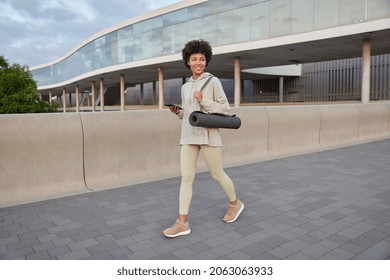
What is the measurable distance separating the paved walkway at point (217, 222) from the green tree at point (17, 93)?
73.2 feet

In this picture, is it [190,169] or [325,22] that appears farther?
[325,22]

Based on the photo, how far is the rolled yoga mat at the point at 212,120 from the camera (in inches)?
131

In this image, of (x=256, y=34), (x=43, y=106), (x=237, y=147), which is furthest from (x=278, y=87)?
(x=237, y=147)

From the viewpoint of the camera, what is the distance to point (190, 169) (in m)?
3.69

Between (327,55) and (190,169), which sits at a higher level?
(327,55)

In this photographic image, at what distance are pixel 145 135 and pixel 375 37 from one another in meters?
23.2

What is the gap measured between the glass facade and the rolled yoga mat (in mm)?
22118

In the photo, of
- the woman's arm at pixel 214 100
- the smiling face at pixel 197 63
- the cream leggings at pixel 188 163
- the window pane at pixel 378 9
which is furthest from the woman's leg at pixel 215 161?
the window pane at pixel 378 9

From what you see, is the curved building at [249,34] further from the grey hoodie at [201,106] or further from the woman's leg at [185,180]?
the woman's leg at [185,180]

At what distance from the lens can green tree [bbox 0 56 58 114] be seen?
24719 mm

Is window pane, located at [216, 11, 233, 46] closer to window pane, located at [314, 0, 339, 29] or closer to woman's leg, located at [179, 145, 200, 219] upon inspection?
window pane, located at [314, 0, 339, 29]

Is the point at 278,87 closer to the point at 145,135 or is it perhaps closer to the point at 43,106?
the point at 43,106

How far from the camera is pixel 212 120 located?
3.43 metres

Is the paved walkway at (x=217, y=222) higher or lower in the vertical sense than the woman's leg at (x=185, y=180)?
lower
